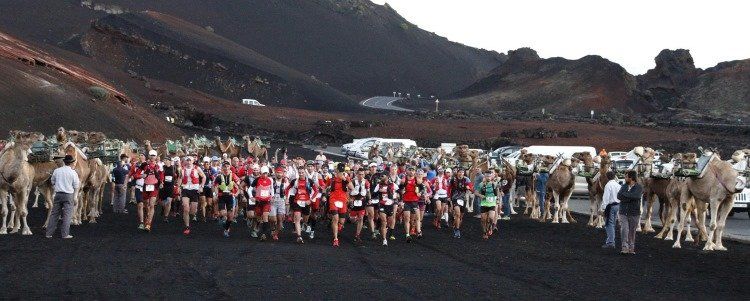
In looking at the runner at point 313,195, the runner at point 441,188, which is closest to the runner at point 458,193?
the runner at point 441,188

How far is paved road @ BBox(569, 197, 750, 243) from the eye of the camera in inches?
1070

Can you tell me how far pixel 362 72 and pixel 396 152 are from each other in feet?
418

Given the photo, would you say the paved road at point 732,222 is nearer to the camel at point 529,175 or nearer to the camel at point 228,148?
the camel at point 529,175

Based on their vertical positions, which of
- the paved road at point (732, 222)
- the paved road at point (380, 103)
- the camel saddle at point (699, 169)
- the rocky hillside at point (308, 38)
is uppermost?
the rocky hillside at point (308, 38)

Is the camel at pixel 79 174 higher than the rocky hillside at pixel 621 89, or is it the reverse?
the rocky hillside at pixel 621 89

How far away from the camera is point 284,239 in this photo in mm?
23734

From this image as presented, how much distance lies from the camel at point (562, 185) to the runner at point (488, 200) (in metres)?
4.56

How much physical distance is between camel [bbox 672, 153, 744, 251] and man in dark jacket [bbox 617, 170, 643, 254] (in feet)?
6.42

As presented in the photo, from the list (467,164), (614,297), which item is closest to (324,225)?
(467,164)

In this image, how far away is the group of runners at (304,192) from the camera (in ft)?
76.4

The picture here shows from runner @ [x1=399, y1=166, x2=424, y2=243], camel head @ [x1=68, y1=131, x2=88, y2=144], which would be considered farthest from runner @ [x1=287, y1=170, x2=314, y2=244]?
camel head @ [x1=68, y1=131, x2=88, y2=144]

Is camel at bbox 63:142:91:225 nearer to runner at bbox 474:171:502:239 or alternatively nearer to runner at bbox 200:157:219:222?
runner at bbox 200:157:219:222

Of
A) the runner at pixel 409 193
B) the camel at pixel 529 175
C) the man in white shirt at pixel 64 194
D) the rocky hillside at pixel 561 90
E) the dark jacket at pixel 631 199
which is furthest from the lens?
the rocky hillside at pixel 561 90

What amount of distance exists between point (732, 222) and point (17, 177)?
19494 mm
